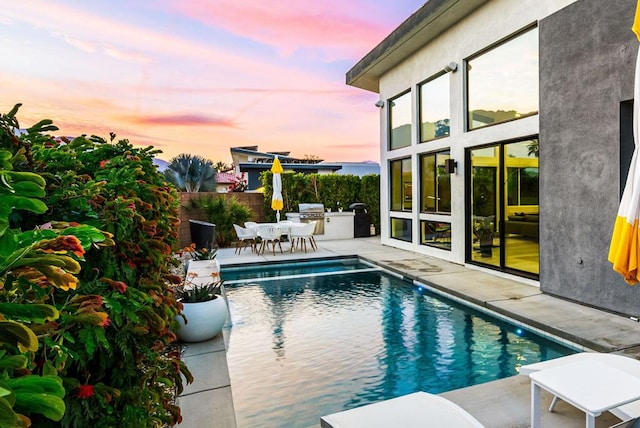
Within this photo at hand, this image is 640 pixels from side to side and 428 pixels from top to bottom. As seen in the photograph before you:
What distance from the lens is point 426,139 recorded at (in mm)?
10625

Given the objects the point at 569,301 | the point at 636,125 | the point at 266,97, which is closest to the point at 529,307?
the point at 569,301

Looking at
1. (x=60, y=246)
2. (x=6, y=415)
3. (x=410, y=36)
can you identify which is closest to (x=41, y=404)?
(x=6, y=415)

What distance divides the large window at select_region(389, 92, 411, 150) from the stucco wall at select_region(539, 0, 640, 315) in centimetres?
515

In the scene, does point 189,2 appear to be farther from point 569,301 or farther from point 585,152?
point 569,301

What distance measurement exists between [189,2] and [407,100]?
241 inches

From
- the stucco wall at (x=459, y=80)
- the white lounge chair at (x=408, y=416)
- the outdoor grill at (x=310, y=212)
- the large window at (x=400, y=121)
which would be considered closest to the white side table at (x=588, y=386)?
the white lounge chair at (x=408, y=416)

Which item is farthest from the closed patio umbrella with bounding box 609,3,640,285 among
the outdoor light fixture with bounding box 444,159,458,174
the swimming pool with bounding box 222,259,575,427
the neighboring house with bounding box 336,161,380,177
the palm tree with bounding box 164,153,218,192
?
the neighboring house with bounding box 336,161,380,177

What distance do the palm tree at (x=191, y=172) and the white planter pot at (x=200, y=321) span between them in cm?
1255

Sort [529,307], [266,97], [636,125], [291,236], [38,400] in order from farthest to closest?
[266,97] < [291,236] < [529,307] < [636,125] < [38,400]

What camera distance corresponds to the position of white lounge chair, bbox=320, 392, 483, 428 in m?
2.12

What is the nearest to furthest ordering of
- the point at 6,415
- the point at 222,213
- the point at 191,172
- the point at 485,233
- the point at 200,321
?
the point at 6,415
the point at 200,321
the point at 485,233
the point at 222,213
the point at 191,172

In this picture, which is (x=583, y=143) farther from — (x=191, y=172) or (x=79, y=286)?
(x=191, y=172)

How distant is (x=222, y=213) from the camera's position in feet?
43.3

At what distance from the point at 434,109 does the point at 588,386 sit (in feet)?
28.6
